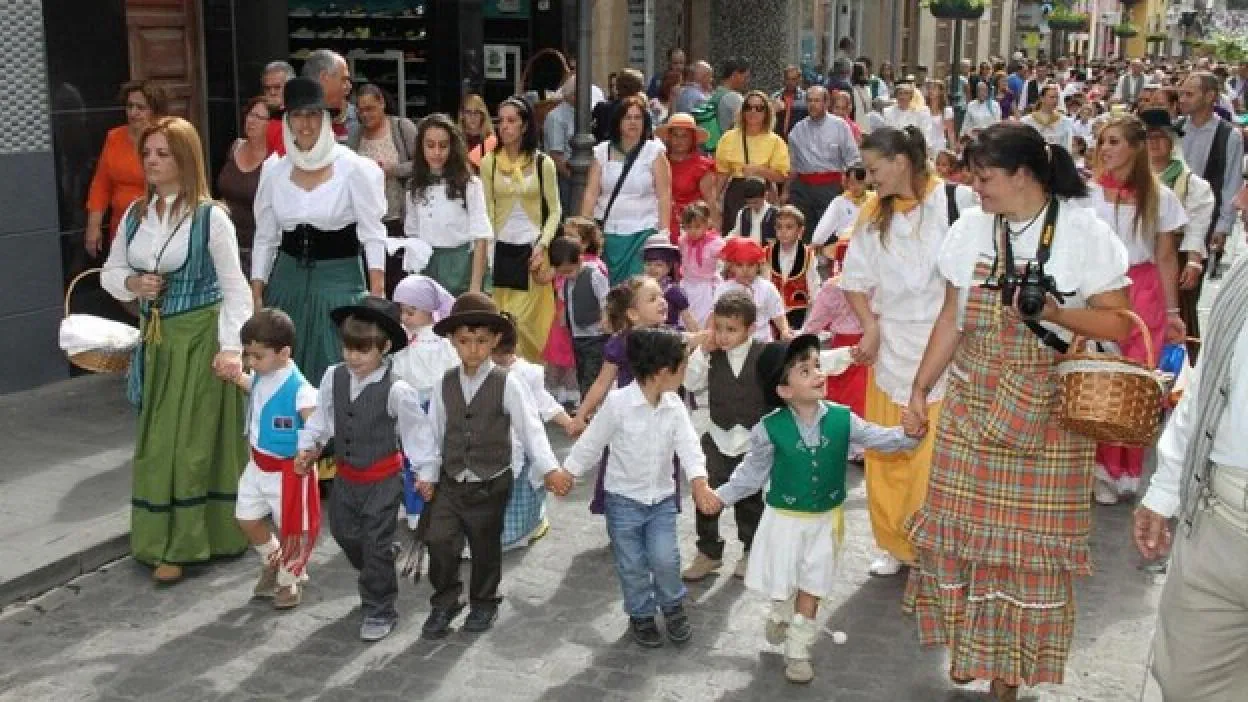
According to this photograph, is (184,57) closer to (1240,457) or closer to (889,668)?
(889,668)

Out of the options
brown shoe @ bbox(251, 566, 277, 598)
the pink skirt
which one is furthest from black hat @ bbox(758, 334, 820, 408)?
the pink skirt

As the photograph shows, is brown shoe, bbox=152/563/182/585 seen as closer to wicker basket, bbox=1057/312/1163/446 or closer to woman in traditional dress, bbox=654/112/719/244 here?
wicker basket, bbox=1057/312/1163/446

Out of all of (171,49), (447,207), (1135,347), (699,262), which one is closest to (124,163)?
(171,49)

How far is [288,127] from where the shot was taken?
7.32m

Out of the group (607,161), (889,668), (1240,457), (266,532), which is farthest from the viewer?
Answer: (607,161)

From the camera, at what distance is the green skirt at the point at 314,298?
7.56 m

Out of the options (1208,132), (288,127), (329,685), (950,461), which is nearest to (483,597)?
(329,685)

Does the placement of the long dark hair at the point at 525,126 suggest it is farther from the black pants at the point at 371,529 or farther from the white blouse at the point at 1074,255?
the white blouse at the point at 1074,255

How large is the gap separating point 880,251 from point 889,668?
1.80m

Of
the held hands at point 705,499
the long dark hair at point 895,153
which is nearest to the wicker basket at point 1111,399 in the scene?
the held hands at point 705,499

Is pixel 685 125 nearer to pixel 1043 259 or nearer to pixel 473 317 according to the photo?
pixel 473 317

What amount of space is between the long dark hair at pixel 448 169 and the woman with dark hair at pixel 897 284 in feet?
8.76

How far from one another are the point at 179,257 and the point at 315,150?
3.14 ft

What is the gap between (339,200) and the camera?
7.40 metres
